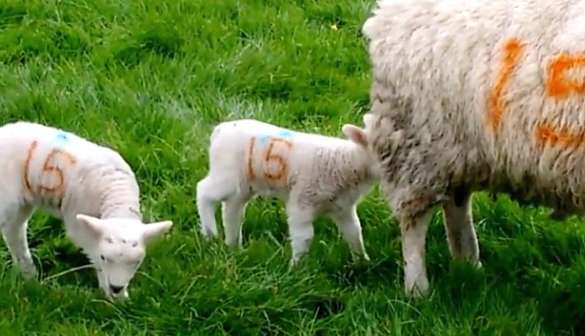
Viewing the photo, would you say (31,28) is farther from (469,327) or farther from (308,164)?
(469,327)

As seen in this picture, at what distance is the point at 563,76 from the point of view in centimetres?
498

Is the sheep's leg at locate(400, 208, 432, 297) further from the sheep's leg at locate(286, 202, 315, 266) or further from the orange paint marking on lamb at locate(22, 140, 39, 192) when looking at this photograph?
the orange paint marking on lamb at locate(22, 140, 39, 192)

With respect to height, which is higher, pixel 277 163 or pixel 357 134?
pixel 357 134

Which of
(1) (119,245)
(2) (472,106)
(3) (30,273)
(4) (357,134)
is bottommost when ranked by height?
(3) (30,273)

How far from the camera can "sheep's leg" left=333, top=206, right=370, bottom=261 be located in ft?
19.5

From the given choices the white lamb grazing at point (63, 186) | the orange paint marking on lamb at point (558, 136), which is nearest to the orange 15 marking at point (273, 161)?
the white lamb grazing at point (63, 186)

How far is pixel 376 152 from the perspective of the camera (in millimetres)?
5699

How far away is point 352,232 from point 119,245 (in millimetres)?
1126

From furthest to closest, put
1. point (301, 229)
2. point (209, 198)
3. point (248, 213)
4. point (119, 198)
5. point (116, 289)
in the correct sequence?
1. point (248, 213)
2. point (209, 198)
3. point (301, 229)
4. point (119, 198)
5. point (116, 289)


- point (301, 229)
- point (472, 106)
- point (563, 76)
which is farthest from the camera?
point (301, 229)

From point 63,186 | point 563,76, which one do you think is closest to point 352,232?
point 63,186

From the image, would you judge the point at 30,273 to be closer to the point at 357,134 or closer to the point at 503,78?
the point at 357,134

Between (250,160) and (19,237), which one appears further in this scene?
(250,160)

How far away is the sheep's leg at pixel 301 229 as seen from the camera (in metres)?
5.88
